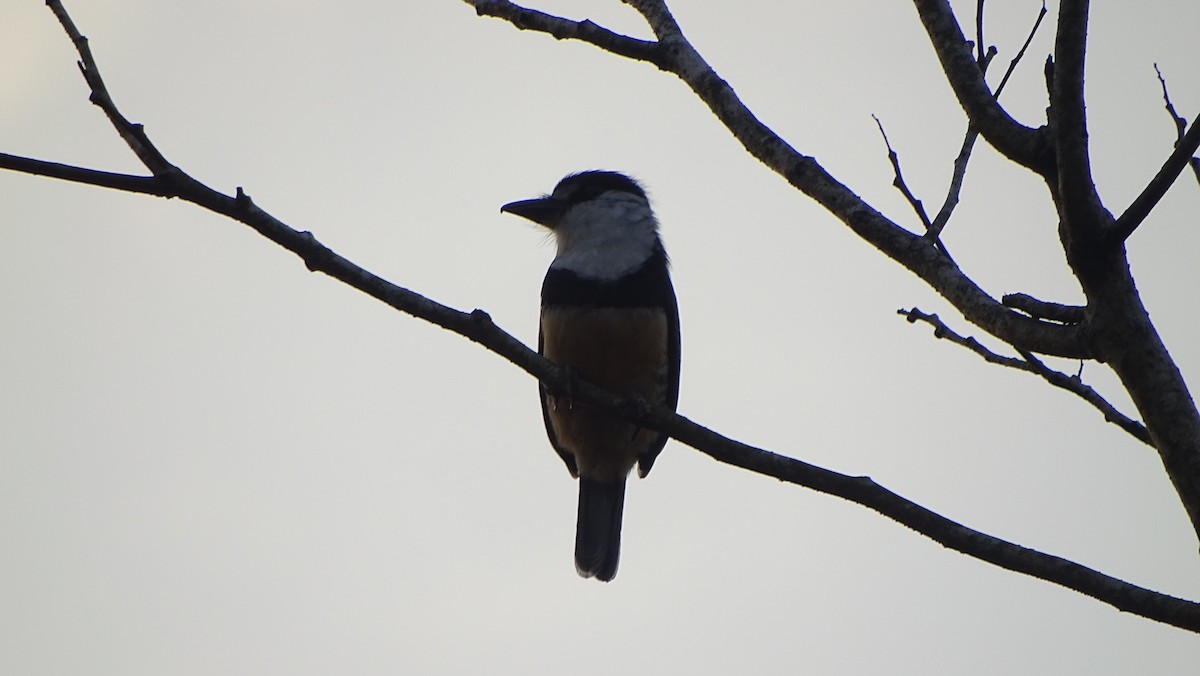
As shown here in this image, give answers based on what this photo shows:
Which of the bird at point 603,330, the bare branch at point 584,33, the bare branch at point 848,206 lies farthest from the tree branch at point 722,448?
the bird at point 603,330

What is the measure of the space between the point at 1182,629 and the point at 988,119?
3.88 ft

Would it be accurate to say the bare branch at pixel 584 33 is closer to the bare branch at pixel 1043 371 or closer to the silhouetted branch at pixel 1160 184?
the bare branch at pixel 1043 371

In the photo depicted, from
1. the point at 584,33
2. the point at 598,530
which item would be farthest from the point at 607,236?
the point at 584,33

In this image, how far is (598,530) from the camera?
5.43 meters

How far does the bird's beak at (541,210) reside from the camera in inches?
220

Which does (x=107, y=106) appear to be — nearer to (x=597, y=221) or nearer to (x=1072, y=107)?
(x=1072, y=107)

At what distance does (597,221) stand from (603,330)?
0.96m

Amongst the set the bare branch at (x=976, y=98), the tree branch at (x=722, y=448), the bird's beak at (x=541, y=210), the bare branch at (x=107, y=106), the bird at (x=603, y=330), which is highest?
the bird's beak at (x=541, y=210)

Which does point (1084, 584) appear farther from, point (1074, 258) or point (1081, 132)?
point (1081, 132)

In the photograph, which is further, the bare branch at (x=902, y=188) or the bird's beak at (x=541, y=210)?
the bird's beak at (x=541, y=210)

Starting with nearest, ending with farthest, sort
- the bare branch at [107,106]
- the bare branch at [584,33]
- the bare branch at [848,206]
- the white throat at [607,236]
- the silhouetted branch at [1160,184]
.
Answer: the silhouetted branch at [1160,184] → the bare branch at [107,106] → the bare branch at [848,206] → the bare branch at [584,33] → the white throat at [607,236]

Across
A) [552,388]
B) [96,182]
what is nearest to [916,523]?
[552,388]

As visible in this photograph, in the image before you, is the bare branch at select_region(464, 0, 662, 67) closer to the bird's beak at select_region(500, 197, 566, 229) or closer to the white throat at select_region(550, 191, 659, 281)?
the white throat at select_region(550, 191, 659, 281)

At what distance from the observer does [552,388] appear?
3020 millimetres
